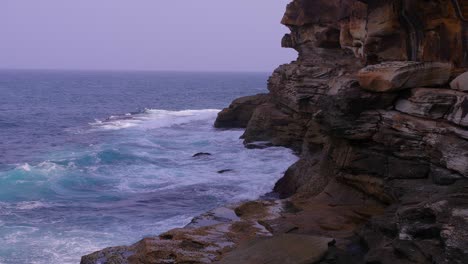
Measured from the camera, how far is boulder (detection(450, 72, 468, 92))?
39.1ft

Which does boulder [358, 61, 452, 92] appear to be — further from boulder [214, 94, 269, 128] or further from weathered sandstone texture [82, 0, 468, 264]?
boulder [214, 94, 269, 128]

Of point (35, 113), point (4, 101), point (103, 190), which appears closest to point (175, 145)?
point (103, 190)

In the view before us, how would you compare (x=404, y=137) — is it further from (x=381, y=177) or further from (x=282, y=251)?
(x=282, y=251)

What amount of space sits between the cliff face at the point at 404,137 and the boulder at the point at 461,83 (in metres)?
0.02

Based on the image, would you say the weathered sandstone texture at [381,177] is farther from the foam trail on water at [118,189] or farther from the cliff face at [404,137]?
the foam trail on water at [118,189]

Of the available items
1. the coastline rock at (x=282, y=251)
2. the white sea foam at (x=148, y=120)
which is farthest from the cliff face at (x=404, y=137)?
the white sea foam at (x=148, y=120)

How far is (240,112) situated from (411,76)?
25972mm

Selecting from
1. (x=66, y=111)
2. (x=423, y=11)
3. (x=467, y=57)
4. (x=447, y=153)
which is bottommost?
(x=66, y=111)

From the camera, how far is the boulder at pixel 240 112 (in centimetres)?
3778

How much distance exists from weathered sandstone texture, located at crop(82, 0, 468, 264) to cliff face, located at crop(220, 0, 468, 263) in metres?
0.03

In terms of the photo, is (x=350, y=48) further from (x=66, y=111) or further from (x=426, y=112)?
(x=66, y=111)

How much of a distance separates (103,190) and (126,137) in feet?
51.0

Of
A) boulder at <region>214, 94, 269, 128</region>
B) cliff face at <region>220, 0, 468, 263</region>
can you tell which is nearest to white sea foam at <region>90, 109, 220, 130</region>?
boulder at <region>214, 94, 269, 128</region>

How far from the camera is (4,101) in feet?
243
